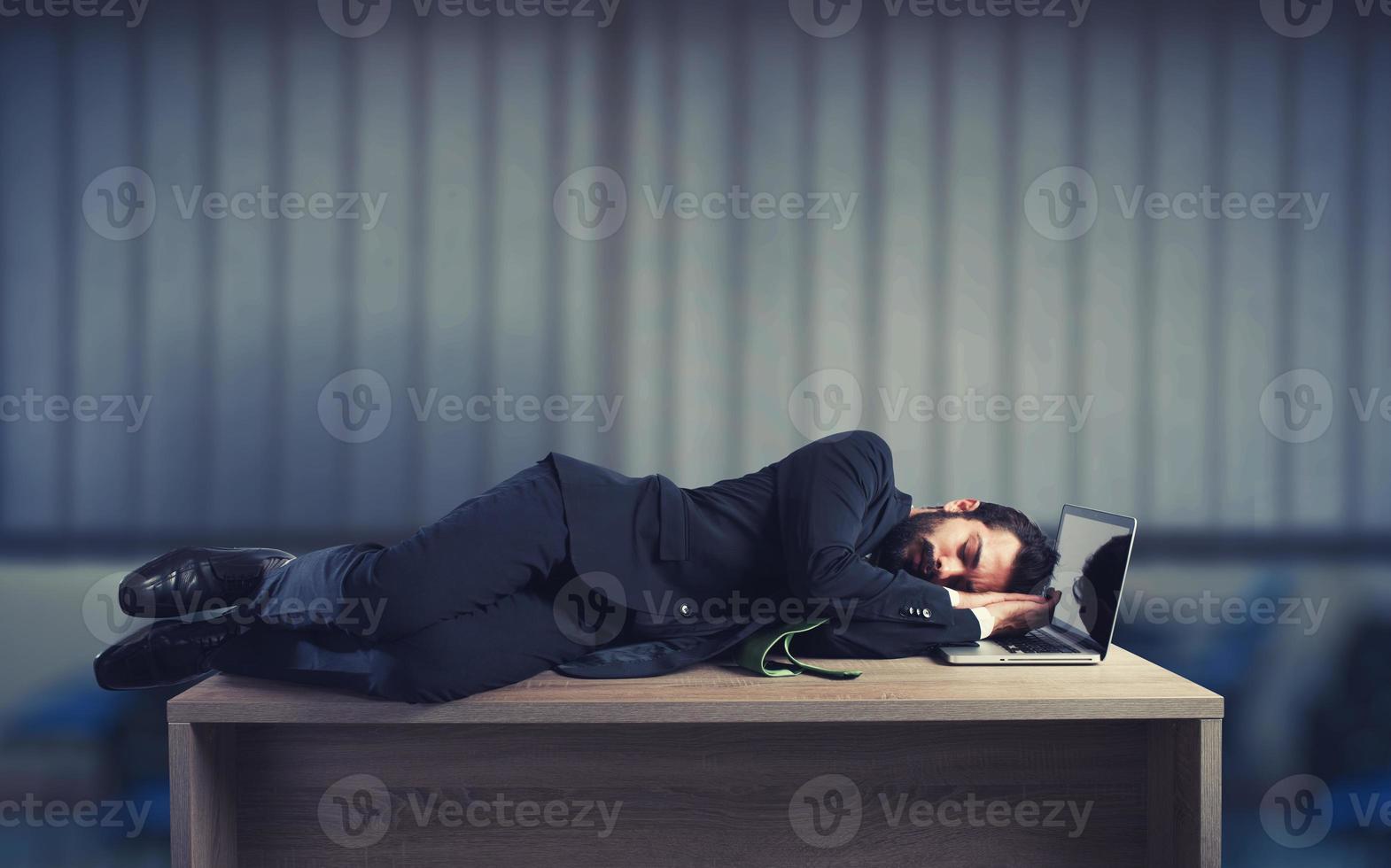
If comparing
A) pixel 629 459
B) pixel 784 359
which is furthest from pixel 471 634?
pixel 784 359

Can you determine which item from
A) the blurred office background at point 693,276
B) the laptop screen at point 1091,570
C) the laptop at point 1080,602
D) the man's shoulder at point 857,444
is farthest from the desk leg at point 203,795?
the laptop screen at point 1091,570

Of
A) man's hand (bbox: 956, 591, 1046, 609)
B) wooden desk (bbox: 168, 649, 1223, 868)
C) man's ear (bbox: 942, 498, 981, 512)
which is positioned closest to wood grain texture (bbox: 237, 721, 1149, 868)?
wooden desk (bbox: 168, 649, 1223, 868)

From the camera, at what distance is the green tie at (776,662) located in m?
1.48

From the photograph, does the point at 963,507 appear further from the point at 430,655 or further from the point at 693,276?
the point at 430,655

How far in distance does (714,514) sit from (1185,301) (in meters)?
1.47

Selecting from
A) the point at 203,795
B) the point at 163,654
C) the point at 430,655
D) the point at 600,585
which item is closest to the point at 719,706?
the point at 600,585

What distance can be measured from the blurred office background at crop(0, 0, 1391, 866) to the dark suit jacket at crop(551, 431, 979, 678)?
64 centimetres

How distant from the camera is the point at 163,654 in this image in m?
1.47

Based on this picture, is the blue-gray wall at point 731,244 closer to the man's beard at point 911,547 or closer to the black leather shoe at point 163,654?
the man's beard at point 911,547

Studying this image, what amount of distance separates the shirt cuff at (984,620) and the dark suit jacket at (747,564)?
2 centimetres

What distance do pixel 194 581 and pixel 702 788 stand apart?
38.9 inches

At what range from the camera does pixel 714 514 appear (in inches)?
65.1

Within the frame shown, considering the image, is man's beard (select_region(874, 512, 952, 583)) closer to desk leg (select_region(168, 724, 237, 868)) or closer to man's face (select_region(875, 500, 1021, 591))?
man's face (select_region(875, 500, 1021, 591))

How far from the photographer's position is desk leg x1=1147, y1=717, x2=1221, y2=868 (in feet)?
4.39
